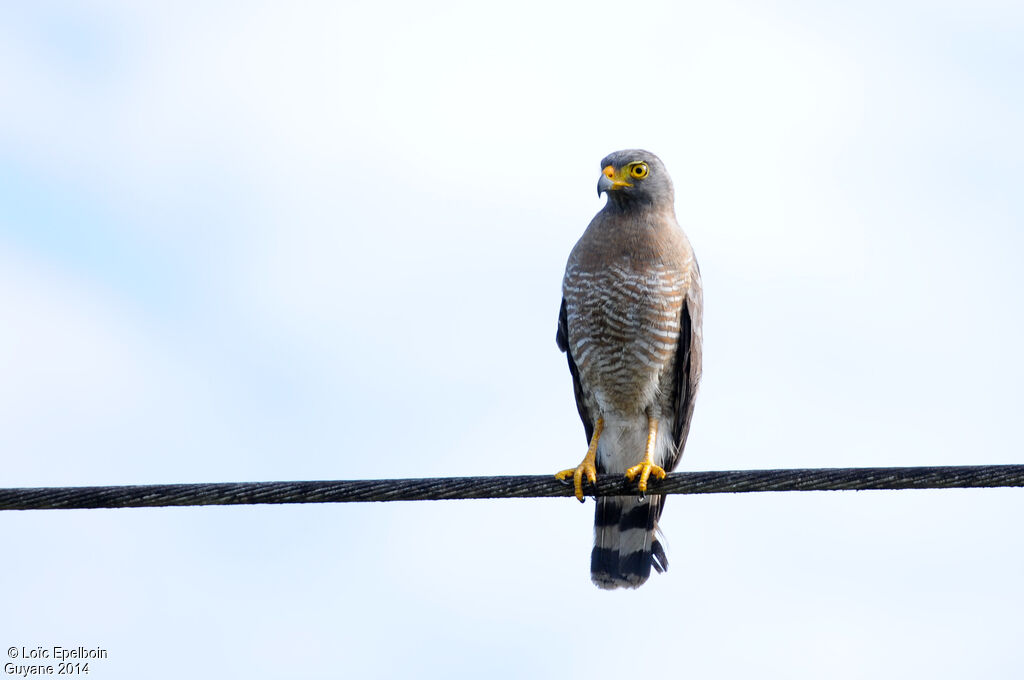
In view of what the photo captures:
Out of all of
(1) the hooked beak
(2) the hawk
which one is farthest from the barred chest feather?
(1) the hooked beak

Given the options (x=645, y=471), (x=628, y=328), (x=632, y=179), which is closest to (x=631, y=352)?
(x=628, y=328)

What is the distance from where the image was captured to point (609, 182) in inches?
309

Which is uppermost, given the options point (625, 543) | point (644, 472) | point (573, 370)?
point (573, 370)

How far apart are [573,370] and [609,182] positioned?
3.82 ft

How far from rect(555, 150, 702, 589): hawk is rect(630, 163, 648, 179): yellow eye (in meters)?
0.07

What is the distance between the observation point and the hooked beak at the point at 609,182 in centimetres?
783

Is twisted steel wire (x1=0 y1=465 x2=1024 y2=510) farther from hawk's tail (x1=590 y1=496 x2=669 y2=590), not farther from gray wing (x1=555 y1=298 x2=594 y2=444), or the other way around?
gray wing (x1=555 y1=298 x2=594 y2=444)

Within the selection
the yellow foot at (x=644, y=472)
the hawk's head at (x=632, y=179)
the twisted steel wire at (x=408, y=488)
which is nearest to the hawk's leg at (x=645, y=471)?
the yellow foot at (x=644, y=472)

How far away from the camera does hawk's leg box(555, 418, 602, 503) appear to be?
242 inches

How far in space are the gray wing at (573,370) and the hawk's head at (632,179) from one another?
2.44 feet

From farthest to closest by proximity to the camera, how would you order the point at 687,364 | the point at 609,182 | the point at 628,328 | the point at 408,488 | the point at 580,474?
the point at 609,182 → the point at 687,364 → the point at 628,328 → the point at 580,474 → the point at 408,488

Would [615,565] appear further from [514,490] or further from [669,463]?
[514,490]

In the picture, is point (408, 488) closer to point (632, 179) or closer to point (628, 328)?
point (628, 328)

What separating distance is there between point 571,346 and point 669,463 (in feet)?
2.99
